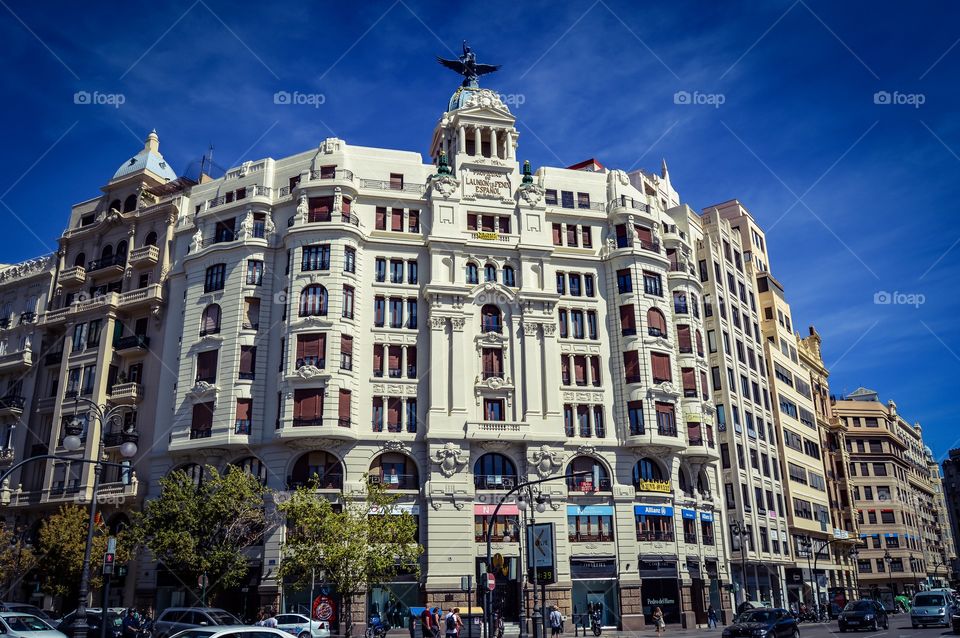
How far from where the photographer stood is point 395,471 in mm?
49156

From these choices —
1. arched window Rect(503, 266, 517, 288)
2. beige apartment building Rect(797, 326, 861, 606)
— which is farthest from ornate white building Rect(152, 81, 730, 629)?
beige apartment building Rect(797, 326, 861, 606)

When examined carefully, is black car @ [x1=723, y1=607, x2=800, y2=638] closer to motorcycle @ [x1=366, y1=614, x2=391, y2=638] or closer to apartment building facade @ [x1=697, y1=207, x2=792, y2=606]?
motorcycle @ [x1=366, y1=614, x2=391, y2=638]

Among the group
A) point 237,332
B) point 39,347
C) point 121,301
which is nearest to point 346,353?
point 237,332

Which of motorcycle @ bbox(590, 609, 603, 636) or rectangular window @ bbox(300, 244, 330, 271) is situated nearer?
motorcycle @ bbox(590, 609, 603, 636)

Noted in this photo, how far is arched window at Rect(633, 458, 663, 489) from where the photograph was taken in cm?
5291

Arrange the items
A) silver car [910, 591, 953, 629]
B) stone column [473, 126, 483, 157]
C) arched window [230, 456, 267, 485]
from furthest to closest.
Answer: stone column [473, 126, 483, 157]
arched window [230, 456, 267, 485]
silver car [910, 591, 953, 629]

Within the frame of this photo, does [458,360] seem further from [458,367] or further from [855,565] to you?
[855,565]

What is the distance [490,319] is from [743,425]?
24.2 metres

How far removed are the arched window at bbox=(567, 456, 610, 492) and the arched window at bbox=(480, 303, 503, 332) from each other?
33.8 ft

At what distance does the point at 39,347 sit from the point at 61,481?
1227 centimetres

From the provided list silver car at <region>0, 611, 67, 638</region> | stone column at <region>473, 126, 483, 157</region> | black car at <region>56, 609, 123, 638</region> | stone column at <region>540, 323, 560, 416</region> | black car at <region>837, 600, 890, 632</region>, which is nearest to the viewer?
silver car at <region>0, 611, 67, 638</region>

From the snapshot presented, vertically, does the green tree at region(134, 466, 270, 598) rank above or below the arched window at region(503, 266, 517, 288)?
below

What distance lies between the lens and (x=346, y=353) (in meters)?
50.2

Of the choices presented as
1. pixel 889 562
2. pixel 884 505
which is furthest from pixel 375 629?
pixel 884 505
